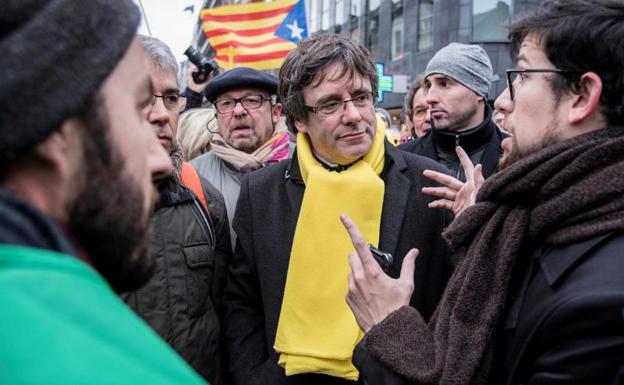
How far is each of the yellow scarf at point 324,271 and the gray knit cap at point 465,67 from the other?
2.07 metres

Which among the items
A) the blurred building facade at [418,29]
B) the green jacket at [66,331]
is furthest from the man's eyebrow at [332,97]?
the blurred building facade at [418,29]

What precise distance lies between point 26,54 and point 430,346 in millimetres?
1302

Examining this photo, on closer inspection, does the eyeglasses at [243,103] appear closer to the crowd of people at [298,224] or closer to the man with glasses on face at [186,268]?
the crowd of people at [298,224]

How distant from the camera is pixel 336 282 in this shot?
7.43 ft

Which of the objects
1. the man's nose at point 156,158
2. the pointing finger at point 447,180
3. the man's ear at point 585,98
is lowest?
the pointing finger at point 447,180

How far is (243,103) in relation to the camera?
3.48m

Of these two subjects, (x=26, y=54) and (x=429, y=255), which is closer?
(x=26, y=54)

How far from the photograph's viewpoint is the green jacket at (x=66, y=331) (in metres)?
0.56

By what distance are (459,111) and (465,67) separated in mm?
361

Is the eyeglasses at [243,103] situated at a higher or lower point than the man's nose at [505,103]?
lower

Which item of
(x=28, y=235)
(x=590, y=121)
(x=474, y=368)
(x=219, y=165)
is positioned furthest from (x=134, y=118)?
(x=219, y=165)

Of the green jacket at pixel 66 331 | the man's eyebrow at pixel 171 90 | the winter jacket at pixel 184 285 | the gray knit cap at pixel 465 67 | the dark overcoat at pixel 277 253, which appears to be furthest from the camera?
the gray knit cap at pixel 465 67

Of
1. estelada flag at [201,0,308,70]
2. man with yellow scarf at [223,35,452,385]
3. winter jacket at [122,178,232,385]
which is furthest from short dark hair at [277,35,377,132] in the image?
estelada flag at [201,0,308,70]

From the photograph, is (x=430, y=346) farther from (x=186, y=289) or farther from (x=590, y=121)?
(x=186, y=289)
